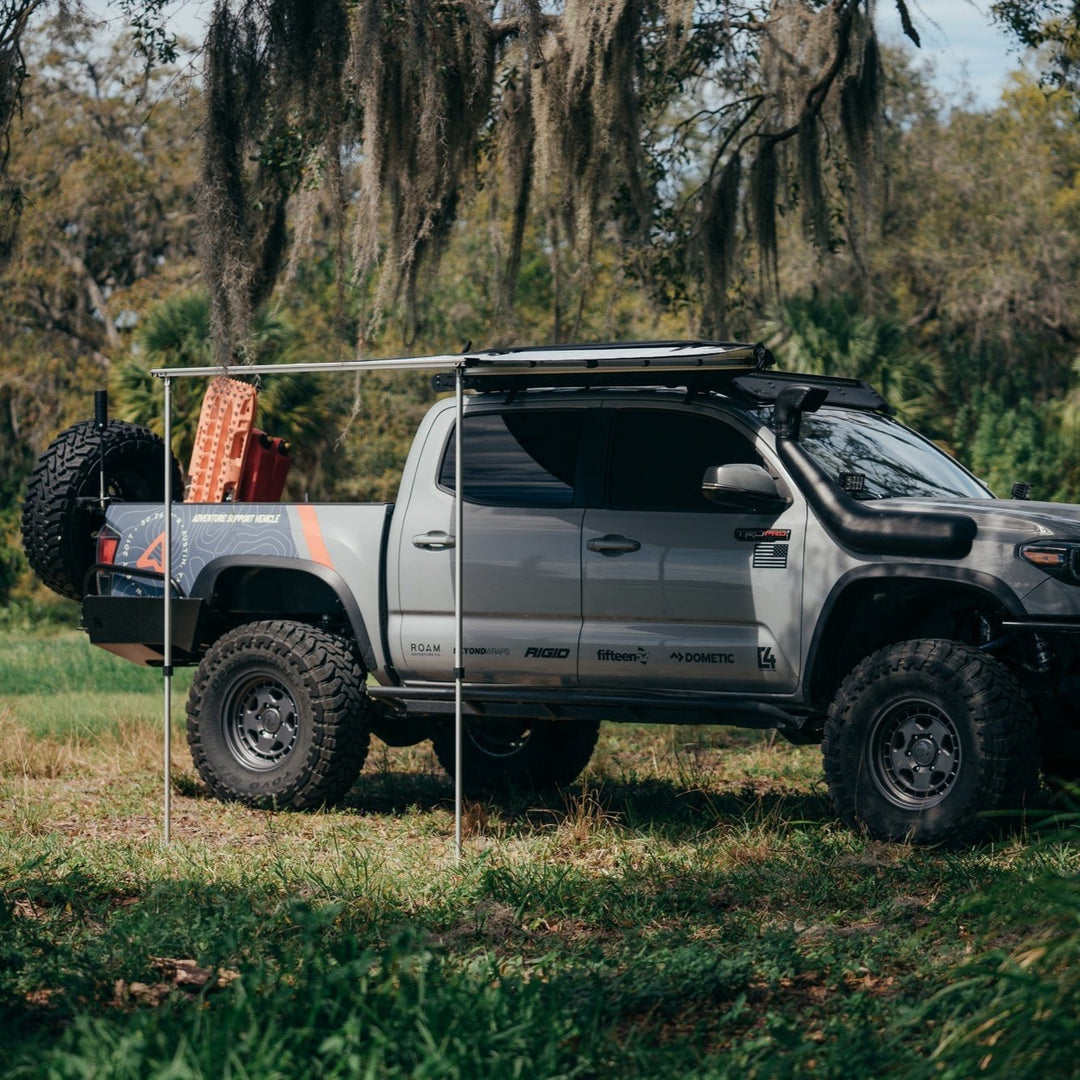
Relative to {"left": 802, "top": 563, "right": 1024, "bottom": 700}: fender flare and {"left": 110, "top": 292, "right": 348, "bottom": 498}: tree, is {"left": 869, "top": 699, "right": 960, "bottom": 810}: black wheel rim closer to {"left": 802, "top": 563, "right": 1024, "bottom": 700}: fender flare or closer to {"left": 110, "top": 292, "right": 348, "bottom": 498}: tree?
{"left": 802, "top": 563, "right": 1024, "bottom": 700}: fender flare

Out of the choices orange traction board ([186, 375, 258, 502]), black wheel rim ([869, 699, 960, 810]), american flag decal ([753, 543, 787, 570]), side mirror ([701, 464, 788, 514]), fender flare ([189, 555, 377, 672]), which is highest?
orange traction board ([186, 375, 258, 502])

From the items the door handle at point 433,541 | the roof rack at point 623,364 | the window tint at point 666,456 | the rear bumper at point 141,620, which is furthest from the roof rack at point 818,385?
the rear bumper at point 141,620

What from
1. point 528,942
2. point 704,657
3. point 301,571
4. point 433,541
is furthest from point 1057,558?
point 301,571

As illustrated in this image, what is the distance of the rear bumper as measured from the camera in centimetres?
874

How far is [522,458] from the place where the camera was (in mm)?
8125

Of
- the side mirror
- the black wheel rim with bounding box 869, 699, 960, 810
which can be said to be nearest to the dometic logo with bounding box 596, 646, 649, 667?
the side mirror

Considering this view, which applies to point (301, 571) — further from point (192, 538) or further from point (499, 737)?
point (499, 737)

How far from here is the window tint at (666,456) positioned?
7695mm

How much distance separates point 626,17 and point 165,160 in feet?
72.7

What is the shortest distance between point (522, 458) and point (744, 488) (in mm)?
1323

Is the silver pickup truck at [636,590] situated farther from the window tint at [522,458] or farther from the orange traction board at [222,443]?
the orange traction board at [222,443]

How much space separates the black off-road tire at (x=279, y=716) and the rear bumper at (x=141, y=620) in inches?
7.3

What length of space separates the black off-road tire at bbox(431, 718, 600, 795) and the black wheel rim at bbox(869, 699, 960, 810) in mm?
2544

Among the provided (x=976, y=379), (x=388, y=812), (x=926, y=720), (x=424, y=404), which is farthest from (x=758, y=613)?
(x=424, y=404)
